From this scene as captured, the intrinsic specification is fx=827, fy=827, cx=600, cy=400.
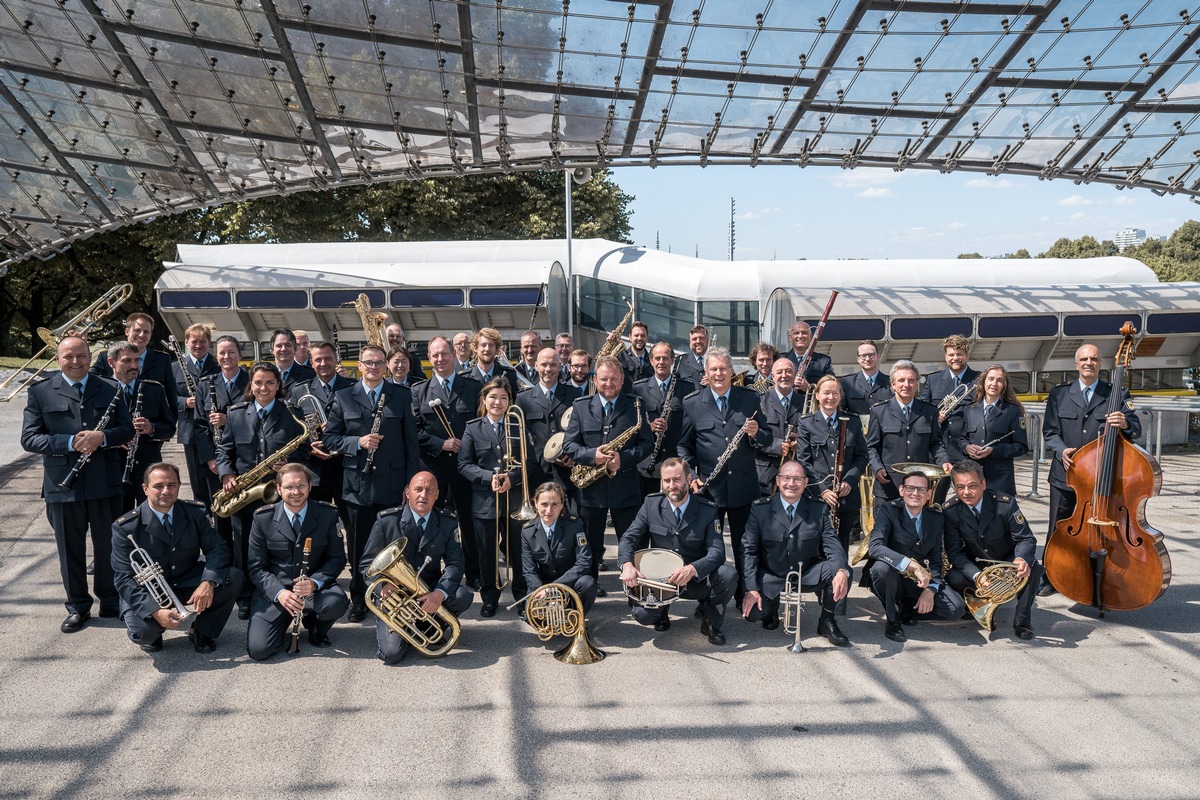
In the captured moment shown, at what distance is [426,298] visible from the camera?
13727 millimetres

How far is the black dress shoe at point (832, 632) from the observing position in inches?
207

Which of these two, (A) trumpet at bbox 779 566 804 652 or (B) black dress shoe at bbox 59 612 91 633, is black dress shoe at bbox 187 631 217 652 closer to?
(B) black dress shoe at bbox 59 612 91 633

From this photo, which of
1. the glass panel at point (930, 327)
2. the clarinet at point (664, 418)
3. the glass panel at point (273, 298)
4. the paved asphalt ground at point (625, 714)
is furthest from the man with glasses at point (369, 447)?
the glass panel at point (930, 327)

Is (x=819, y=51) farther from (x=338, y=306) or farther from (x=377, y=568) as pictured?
(x=338, y=306)

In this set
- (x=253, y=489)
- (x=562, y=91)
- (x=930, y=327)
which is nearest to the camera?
(x=253, y=489)

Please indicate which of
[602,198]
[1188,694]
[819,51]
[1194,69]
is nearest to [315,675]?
[1188,694]

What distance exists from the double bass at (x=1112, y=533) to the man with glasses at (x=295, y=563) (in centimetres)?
474

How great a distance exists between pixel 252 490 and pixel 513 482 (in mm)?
1842

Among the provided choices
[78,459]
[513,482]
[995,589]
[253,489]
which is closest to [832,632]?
[995,589]

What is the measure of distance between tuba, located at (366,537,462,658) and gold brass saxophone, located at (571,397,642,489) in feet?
4.80

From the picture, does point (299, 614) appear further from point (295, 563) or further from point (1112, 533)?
point (1112, 533)

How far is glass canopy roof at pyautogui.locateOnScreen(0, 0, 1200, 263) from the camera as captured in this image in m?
8.40

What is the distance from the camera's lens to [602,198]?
24.8 metres

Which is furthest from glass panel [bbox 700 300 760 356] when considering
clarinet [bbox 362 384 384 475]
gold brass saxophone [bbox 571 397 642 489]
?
clarinet [bbox 362 384 384 475]
